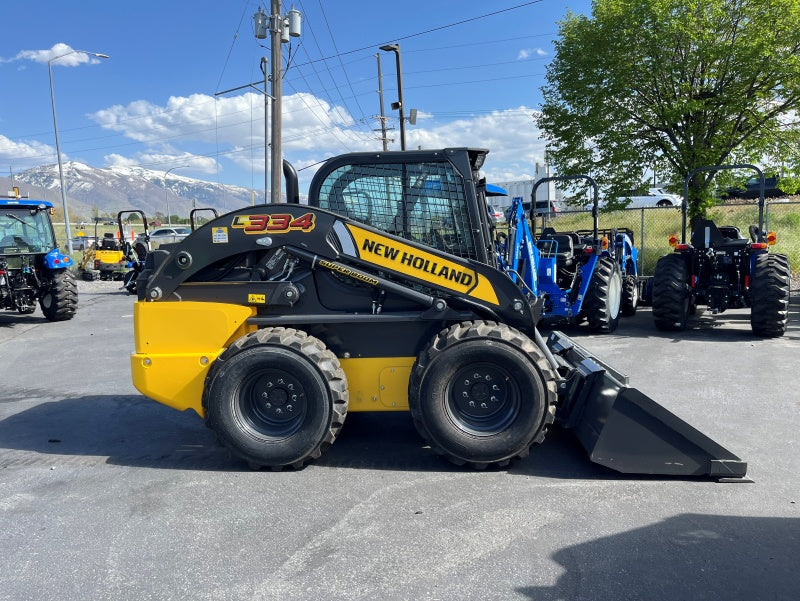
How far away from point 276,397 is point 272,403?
6cm

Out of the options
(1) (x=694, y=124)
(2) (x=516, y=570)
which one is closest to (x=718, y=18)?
(1) (x=694, y=124)

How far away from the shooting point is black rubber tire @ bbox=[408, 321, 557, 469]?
4672mm

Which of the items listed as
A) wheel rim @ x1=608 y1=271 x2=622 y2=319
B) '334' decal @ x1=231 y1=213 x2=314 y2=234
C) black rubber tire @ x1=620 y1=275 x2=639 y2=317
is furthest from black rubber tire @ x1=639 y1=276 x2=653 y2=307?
'334' decal @ x1=231 y1=213 x2=314 y2=234

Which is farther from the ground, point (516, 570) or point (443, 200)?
point (443, 200)

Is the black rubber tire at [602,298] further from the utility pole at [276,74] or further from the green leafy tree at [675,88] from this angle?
the utility pole at [276,74]

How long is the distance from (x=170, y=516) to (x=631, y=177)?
45.5 feet

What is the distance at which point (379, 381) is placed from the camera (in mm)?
5062

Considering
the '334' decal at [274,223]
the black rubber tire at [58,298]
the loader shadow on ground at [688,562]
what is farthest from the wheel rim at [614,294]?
the black rubber tire at [58,298]

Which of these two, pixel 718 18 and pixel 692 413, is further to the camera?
pixel 718 18

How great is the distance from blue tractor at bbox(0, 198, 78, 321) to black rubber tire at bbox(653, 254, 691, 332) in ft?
37.8

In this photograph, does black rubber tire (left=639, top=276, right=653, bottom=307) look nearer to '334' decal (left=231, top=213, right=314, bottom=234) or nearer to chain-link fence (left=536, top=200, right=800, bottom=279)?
chain-link fence (left=536, top=200, right=800, bottom=279)

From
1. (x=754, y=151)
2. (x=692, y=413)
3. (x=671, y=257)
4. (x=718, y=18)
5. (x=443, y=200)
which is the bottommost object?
(x=692, y=413)

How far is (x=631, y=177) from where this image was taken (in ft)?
50.5

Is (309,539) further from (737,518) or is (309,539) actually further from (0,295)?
(0,295)
